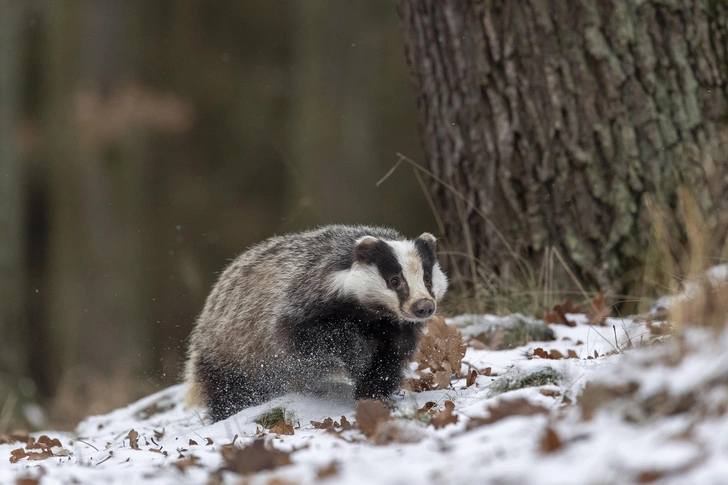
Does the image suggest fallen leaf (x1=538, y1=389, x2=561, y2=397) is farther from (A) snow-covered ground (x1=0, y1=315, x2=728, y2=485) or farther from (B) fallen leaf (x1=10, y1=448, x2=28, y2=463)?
(B) fallen leaf (x1=10, y1=448, x2=28, y2=463)

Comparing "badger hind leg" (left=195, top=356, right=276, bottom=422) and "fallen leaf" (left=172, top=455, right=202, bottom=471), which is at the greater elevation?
"fallen leaf" (left=172, top=455, right=202, bottom=471)

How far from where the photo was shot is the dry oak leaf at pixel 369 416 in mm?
3389

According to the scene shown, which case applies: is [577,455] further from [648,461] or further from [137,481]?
[137,481]

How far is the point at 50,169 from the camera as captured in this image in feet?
48.1

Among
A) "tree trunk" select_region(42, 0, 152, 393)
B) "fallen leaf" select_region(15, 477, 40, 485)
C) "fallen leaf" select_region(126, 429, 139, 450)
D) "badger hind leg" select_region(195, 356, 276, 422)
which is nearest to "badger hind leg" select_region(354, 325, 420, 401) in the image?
"badger hind leg" select_region(195, 356, 276, 422)

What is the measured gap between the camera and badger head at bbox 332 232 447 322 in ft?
15.5

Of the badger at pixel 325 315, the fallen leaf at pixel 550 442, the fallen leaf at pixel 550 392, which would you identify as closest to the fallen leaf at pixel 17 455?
the badger at pixel 325 315

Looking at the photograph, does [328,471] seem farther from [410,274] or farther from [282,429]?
[410,274]

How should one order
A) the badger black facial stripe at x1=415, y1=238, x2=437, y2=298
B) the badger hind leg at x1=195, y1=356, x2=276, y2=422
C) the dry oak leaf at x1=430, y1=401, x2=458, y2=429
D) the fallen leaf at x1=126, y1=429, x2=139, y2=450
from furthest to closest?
the badger hind leg at x1=195, y1=356, x2=276, y2=422 < the badger black facial stripe at x1=415, y1=238, x2=437, y2=298 < the fallen leaf at x1=126, y1=429, x2=139, y2=450 < the dry oak leaf at x1=430, y1=401, x2=458, y2=429

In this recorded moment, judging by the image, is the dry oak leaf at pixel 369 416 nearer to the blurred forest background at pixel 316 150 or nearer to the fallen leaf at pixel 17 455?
the fallen leaf at pixel 17 455

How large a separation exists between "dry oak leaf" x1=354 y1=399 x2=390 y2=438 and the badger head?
1.19 meters

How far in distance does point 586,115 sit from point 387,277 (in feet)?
6.98

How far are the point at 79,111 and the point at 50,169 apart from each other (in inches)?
50.7

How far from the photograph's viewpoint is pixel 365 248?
482 cm
